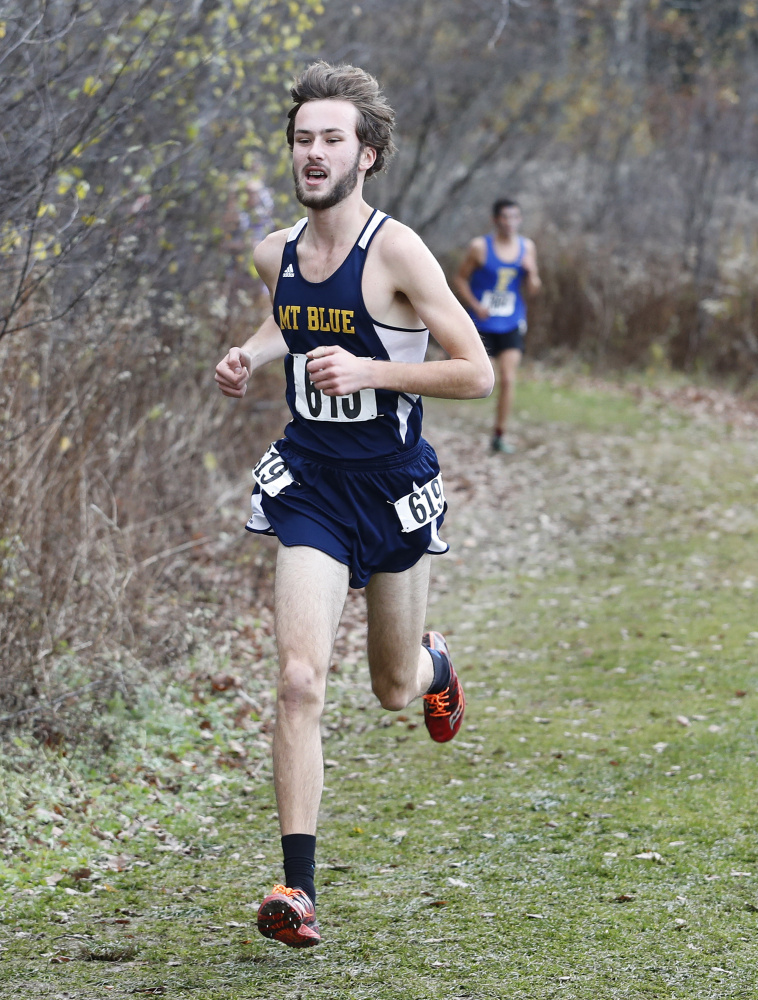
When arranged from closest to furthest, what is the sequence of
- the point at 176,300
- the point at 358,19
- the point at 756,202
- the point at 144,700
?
the point at 144,700 → the point at 176,300 → the point at 358,19 → the point at 756,202

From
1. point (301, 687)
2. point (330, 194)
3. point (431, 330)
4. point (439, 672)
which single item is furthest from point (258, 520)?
point (439, 672)

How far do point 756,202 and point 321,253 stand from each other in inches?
655

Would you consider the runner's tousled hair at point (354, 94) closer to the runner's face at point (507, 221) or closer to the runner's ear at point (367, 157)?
the runner's ear at point (367, 157)

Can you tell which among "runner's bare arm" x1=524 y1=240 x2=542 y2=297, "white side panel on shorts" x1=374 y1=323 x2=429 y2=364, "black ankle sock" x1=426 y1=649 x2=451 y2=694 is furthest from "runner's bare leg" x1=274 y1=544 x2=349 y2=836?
"runner's bare arm" x1=524 y1=240 x2=542 y2=297

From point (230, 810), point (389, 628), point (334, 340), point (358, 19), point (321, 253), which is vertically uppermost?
point (358, 19)

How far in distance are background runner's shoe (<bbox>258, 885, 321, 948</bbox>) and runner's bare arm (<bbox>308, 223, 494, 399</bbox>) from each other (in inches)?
54.0

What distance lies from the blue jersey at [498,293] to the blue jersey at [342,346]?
24.1 ft

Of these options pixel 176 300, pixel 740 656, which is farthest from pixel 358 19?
pixel 740 656

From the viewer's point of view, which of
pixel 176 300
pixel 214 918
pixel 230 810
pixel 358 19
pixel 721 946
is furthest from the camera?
pixel 358 19

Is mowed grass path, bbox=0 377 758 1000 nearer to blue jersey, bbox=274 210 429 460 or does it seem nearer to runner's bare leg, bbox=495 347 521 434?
blue jersey, bbox=274 210 429 460

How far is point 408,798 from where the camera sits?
5.00 meters

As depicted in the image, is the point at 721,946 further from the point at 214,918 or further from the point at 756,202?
the point at 756,202

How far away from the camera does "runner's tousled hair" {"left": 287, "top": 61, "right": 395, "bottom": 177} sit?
3641 millimetres

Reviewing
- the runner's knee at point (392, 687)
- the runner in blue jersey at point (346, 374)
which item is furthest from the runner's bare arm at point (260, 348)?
the runner's knee at point (392, 687)
